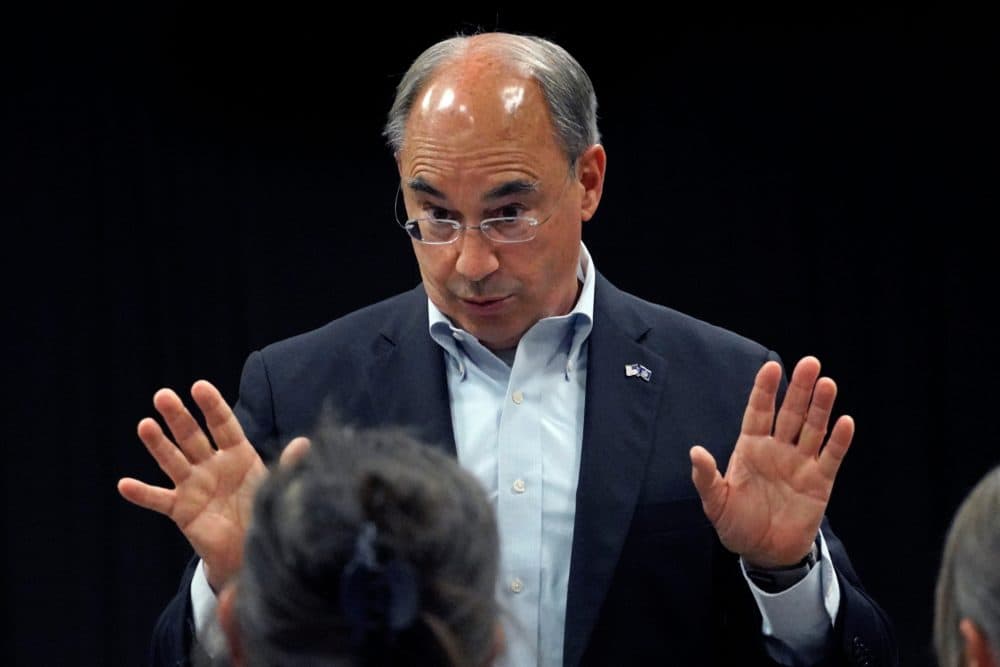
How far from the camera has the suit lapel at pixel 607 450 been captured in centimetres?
223

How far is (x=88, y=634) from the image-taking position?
12.8 feet

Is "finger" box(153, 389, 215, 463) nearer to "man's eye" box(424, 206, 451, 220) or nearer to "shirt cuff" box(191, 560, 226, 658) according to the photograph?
"shirt cuff" box(191, 560, 226, 658)

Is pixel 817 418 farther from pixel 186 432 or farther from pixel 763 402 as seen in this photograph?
pixel 186 432

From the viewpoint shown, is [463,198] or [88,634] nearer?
[463,198]

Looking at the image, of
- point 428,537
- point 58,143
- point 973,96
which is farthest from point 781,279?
point 428,537

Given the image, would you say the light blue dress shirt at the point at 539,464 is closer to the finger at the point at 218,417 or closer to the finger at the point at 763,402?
the finger at the point at 763,402

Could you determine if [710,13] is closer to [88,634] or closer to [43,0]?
[43,0]

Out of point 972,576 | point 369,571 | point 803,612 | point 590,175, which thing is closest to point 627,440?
point 803,612

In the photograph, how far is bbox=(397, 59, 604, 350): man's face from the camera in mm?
2342

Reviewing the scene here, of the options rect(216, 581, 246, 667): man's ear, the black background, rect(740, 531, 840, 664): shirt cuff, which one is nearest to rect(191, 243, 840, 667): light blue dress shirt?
rect(740, 531, 840, 664): shirt cuff

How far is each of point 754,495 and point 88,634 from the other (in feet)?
7.51

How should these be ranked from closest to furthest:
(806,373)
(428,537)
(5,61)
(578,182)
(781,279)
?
1. (428,537)
2. (806,373)
3. (578,182)
4. (5,61)
5. (781,279)

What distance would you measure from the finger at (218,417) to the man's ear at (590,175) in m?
0.72

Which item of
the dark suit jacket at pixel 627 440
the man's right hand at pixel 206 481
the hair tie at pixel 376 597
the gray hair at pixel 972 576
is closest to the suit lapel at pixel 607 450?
the dark suit jacket at pixel 627 440
